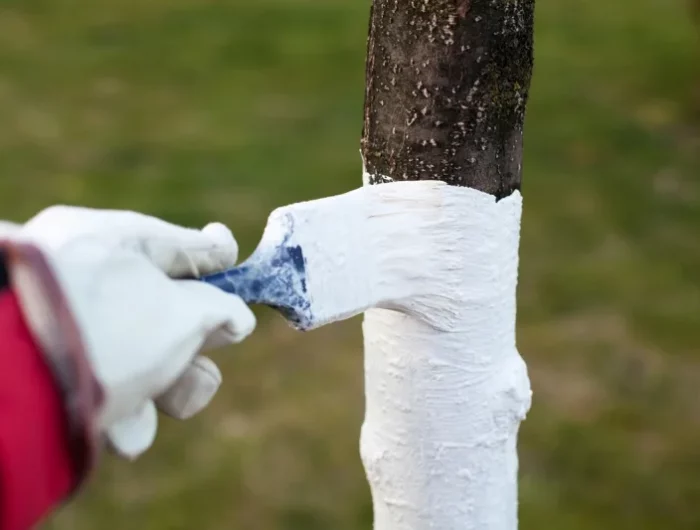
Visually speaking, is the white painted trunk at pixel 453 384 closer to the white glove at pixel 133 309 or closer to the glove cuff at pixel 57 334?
the white glove at pixel 133 309

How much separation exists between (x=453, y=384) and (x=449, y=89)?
0.88 feet

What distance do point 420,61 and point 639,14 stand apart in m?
4.51

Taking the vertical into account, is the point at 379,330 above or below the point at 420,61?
below

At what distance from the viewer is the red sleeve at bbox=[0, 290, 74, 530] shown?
459mm

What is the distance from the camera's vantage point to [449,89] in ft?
2.44

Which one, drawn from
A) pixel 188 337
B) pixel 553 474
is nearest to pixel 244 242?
pixel 553 474

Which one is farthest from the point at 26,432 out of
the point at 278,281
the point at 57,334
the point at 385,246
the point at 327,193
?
the point at 327,193

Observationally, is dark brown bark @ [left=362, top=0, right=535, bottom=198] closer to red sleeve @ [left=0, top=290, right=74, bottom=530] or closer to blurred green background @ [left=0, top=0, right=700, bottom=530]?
red sleeve @ [left=0, top=290, right=74, bottom=530]

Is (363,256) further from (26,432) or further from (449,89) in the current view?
(26,432)

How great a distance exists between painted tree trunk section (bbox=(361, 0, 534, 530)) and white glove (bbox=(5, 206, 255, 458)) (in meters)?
0.23

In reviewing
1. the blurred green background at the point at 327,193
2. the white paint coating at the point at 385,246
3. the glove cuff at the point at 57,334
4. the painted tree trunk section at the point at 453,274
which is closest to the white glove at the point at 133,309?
the glove cuff at the point at 57,334

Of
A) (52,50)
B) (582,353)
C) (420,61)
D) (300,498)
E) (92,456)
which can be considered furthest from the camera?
(52,50)

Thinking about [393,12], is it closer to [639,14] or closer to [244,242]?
[244,242]

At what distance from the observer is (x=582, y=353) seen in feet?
7.84
